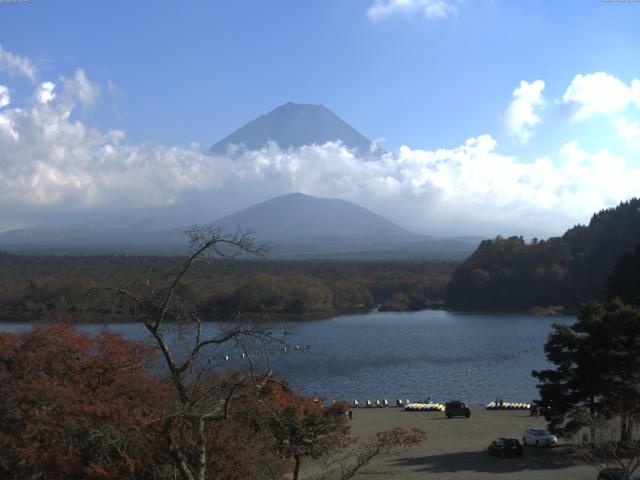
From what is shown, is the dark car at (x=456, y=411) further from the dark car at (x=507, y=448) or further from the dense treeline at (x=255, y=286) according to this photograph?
the dense treeline at (x=255, y=286)

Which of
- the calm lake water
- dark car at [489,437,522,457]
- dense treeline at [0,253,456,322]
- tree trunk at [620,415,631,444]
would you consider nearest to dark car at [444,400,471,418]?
the calm lake water

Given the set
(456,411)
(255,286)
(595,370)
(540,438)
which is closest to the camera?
(595,370)

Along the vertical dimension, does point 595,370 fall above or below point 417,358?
above

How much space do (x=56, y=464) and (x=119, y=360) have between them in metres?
2.13

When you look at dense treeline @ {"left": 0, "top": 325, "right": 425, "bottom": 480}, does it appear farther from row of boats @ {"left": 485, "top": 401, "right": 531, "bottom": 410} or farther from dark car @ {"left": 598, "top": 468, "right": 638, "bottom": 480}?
row of boats @ {"left": 485, "top": 401, "right": 531, "bottom": 410}

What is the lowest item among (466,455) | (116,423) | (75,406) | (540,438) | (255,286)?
(466,455)

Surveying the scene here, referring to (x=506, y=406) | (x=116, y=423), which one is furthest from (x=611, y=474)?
(x=506, y=406)

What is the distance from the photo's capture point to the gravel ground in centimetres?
1116

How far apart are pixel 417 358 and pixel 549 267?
26.3 metres

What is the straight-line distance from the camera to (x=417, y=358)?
2997 cm

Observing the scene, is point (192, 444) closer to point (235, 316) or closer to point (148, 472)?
point (148, 472)

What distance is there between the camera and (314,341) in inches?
1417

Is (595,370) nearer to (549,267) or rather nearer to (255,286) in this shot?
(255,286)

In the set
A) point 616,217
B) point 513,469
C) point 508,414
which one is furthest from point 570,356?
point 616,217
